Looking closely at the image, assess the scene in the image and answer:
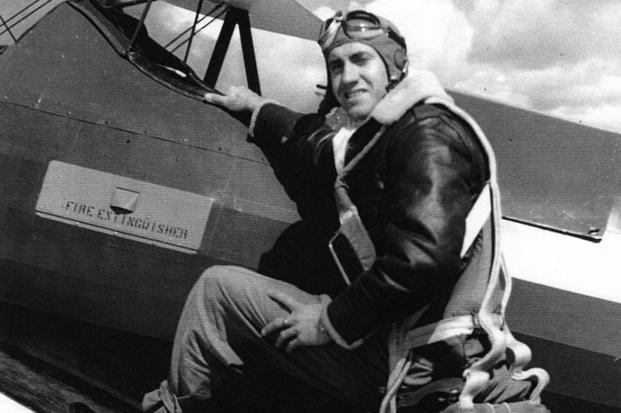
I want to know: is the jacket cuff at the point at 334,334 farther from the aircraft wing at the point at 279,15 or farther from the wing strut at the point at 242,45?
the aircraft wing at the point at 279,15

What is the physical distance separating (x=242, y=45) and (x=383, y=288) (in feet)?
14.2

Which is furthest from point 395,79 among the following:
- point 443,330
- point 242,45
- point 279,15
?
point 279,15

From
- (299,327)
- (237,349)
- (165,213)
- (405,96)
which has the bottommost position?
(237,349)

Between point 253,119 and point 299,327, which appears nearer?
point 299,327

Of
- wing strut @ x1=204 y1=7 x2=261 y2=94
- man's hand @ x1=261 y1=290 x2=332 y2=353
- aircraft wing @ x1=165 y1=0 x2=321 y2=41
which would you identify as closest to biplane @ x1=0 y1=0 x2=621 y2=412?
man's hand @ x1=261 y1=290 x2=332 y2=353

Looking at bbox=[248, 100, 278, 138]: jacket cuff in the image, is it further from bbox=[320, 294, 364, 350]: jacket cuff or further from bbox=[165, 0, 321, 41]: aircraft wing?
bbox=[165, 0, 321, 41]: aircraft wing

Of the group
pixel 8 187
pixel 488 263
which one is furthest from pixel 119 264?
pixel 488 263

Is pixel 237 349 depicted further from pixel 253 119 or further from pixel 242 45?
pixel 242 45

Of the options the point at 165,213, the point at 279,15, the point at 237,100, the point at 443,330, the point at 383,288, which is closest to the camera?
the point at 383,288

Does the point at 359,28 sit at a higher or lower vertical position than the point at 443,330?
higher

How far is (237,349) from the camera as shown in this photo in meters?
2.22

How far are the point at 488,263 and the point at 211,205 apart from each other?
1219 mm

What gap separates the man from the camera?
5.93ft

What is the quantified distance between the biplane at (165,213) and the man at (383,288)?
495mm
